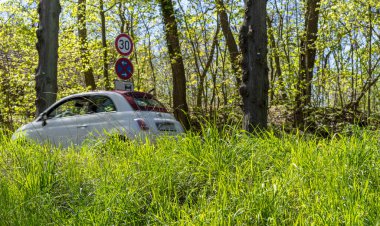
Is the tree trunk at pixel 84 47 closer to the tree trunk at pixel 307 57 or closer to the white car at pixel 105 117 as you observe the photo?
the tree trunk at pixel 307 57

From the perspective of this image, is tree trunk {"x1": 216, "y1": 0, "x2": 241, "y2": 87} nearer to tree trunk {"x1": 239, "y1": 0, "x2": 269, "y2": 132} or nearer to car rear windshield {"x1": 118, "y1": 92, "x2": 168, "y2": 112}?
car rear windshield {"x1": 118, "y1": 92, "x2": 168, "y2": 112}

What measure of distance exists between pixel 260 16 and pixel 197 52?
346 inches

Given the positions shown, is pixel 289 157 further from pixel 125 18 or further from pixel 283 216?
pixel 125 18

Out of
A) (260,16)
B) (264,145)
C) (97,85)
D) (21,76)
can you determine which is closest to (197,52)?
(97,85)

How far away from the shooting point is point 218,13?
1426 centimetres

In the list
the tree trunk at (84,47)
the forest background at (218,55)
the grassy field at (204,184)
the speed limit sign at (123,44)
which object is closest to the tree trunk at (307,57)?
the forest background at (218,55)

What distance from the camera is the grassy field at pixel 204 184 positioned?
9.77 ft

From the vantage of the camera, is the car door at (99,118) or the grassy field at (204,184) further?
the car door at (99,118)

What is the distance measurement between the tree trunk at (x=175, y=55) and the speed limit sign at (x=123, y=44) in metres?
3.47

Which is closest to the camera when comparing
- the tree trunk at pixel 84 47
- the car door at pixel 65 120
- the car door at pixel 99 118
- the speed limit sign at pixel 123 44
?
the car door at pixel 99 118

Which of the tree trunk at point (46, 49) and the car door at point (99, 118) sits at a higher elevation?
the tree trunk at point (46, 49)

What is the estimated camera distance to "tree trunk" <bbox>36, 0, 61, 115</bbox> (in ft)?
36.2

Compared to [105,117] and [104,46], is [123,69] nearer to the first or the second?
[105,117]

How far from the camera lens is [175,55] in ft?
47.7
